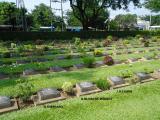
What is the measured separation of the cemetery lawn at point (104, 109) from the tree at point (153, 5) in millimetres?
35399

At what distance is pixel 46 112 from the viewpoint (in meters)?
5.57

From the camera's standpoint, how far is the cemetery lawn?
5340mm

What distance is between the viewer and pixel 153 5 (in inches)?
1580

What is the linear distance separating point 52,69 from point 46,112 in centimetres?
454

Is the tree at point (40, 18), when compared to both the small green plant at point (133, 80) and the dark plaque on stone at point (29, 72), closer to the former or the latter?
the dark plaque on stone at point (29, 72)

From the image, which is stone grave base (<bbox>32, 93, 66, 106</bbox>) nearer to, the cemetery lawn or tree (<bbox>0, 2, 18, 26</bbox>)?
the cemetery lawn

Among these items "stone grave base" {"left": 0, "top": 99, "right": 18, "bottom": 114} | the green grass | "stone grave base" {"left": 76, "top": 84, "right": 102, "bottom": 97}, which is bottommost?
"stone grave base" {"left": 0, "top": 99, "right": 18, "bottom": 114}

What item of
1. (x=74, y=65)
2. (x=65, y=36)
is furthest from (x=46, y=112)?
(x=65, y=36)

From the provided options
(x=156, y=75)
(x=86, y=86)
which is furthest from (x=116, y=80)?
(x=156, y=75)

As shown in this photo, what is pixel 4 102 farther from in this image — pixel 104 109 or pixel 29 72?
pixel 29 72

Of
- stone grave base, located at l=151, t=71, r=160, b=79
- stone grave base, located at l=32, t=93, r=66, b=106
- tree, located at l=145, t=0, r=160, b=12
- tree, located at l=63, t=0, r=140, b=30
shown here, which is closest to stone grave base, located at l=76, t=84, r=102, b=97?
stone grave base, located at l=32, t=93, r=66, b=106

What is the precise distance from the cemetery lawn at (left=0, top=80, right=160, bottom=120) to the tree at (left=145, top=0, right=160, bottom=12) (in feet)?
116

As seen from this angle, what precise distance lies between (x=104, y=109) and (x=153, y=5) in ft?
122

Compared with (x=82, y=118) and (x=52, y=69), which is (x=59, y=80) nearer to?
(x=52, y=69)
